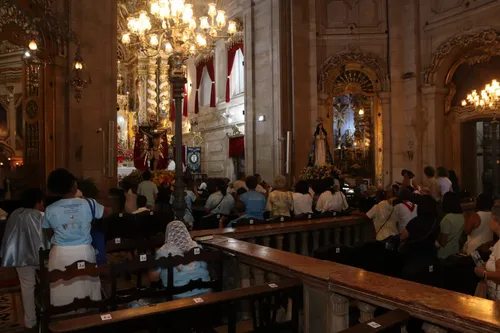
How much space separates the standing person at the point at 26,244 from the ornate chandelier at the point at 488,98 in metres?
13.9

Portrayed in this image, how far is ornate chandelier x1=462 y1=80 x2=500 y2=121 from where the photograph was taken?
13939 millimetres

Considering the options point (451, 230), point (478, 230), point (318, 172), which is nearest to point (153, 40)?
point (318, 172)

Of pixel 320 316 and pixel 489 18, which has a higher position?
pixel 489 18

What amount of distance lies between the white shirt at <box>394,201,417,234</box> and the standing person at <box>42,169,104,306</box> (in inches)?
175

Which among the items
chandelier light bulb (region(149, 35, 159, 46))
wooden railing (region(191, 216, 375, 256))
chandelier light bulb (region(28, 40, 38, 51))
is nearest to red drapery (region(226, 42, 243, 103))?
chandelier light bulb (region(149, 35, 159, 46))

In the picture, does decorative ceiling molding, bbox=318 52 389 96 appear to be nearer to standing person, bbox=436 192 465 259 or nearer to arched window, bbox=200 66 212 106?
arched window, bbox=200 66 212 106

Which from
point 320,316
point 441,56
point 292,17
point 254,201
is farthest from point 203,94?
point 320,316

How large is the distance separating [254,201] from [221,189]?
4.63 feet

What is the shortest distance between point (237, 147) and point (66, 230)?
1514 centimetres

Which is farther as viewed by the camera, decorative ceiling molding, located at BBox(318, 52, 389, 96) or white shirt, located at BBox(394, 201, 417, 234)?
decorative ceiling molding, located at BBox(318, 52, 389, 96)

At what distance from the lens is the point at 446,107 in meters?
15.3

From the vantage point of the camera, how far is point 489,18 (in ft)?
43.6

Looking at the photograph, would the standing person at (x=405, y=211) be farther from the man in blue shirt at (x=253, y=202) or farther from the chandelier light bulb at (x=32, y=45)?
the chandelier light bulb at (x=32, y=45)

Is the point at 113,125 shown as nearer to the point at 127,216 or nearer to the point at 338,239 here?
the point at 127,216
